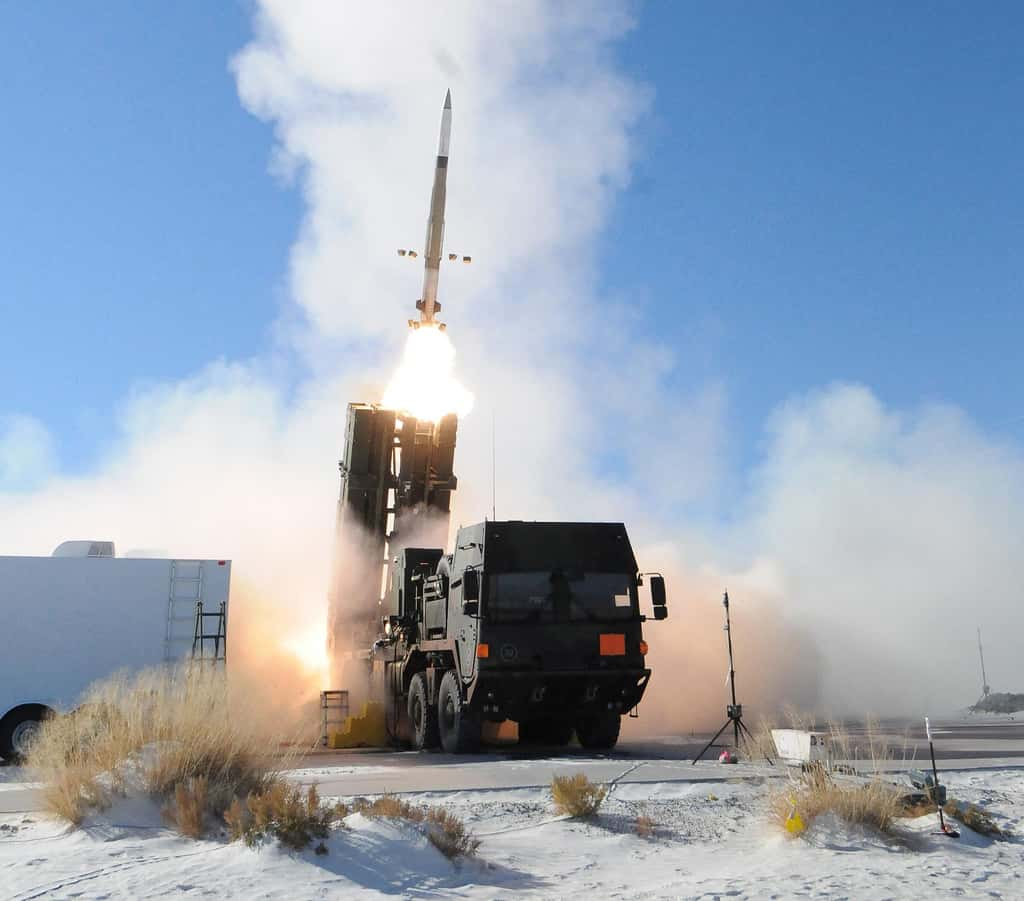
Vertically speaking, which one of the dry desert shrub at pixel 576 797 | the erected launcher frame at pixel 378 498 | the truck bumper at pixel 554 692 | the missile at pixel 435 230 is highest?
the missile at pixel 435 230

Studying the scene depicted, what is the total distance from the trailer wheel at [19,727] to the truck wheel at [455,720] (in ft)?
21.5

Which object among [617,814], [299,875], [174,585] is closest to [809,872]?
[617,814]

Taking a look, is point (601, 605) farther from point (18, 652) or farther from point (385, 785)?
point (18, 652)

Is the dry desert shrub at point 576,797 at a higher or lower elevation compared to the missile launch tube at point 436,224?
lower

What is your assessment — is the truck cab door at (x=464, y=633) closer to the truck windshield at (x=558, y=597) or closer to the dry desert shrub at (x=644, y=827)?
the truck windshield at (x=558, y=597)

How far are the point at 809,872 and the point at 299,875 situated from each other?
3621 mm

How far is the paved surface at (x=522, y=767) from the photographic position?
10.7m

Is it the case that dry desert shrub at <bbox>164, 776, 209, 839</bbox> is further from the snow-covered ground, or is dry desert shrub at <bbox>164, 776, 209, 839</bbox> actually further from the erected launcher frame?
the erected launcher frame

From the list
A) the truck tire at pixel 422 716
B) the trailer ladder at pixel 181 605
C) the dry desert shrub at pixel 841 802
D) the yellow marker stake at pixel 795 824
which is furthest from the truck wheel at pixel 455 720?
the yellow marker stake at pixel 795 824

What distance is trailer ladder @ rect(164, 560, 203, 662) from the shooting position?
708 inches

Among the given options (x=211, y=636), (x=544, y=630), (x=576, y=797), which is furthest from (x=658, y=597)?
(x=211, y=636)

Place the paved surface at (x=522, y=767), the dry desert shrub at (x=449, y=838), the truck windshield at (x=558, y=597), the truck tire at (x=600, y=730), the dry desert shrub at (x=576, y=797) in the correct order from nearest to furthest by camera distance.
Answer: the dry desert shrub at (x=449, y=838)
the dry desert shrub at (x=576, y=797)
the paved surface at (x=522, y=767)
the truck windshield at (x=558, y=597)
the truck tire at (x=600, y=730)

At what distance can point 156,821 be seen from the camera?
825 cm

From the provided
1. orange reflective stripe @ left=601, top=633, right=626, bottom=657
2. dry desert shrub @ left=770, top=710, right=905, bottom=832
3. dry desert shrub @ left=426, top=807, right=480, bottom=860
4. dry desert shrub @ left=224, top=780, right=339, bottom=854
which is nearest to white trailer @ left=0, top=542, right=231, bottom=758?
Answer: orange reflective stripe @ left=601, top=633, right=626, bottom=657
